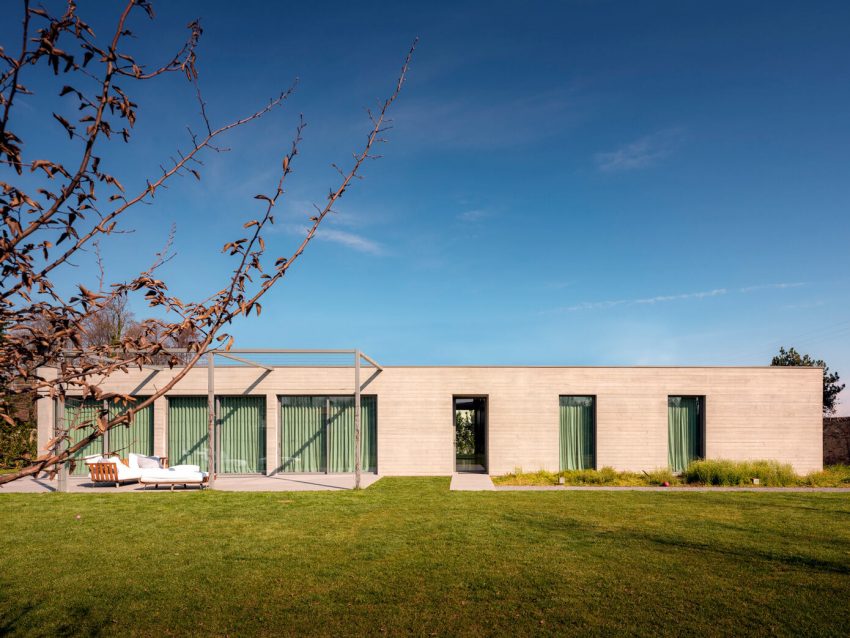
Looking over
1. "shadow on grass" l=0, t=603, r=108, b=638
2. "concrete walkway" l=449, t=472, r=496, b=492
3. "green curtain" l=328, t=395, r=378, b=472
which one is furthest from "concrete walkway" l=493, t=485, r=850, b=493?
"shadow on grass" l=0, t=603, r=108, b=638

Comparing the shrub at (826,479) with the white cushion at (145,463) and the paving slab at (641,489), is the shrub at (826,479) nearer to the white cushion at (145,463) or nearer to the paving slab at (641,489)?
the paving slab at (641,489)

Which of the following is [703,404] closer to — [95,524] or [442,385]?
[442,385]

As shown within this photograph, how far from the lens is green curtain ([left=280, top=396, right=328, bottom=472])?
16578mm

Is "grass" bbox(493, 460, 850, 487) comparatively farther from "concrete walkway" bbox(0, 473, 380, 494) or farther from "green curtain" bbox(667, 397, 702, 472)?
"concrete walkway" bbox(0, 473, 380, 494)

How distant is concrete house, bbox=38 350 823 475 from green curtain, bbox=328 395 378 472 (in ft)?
0.10

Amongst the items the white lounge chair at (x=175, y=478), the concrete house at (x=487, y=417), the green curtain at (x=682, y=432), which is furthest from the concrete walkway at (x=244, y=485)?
the green curtain at (x=682, y=432)

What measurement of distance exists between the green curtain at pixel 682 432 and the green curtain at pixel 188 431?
44.7 ft

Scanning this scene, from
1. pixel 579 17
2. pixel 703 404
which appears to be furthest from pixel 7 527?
pixel 703 404

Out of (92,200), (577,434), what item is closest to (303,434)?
(577,434)

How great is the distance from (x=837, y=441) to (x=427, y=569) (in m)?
21.3

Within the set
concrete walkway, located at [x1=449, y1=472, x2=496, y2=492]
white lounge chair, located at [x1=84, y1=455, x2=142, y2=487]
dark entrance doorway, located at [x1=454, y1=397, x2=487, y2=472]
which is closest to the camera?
concrete walkway, located at [x1=449, y1=472, x2=496, y2=492]

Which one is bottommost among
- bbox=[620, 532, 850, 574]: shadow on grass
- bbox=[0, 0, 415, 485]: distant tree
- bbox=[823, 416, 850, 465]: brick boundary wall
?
bbox=[823, 416, 850, 465]: brick boundary wall

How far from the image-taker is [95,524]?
367 inches

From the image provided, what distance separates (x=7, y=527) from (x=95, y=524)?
4.33 feet
